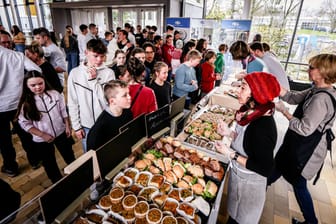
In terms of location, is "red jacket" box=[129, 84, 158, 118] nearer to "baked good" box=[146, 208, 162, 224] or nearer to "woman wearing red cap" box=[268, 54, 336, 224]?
"baked good" box=[146, 208, 162, 224]

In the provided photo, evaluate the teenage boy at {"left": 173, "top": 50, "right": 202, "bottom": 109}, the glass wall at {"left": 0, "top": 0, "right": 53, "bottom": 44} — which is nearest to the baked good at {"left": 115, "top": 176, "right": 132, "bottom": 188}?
the teenage boy at {"left": 173, "top": 50, "right": 202, "bottom": 109}

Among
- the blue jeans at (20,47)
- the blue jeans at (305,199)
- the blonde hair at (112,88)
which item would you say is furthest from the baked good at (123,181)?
the blue jeans at (20,47)

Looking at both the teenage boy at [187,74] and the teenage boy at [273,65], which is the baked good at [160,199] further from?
the teenage boy at [273,65]

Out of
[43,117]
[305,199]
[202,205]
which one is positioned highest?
[43,117]

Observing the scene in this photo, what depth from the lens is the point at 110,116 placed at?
1.62 m

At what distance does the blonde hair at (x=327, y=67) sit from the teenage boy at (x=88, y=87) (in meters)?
1.88

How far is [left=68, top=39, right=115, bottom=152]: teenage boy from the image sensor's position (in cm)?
196

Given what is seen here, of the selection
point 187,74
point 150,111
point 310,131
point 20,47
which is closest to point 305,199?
point 310,131

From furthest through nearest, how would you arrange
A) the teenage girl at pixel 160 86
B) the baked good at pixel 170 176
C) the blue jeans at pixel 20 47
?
1. the blue jeans at pixel 20 47
2. the teenage girl at pixel 160 86
3. the baked good at pixel 170 176

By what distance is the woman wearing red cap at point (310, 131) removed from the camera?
1.53 metres

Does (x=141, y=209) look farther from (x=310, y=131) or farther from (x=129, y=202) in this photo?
(x=310, y=131)

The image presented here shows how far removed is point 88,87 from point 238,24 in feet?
19.3

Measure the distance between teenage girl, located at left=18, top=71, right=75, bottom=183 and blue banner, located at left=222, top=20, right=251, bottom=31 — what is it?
6.05 m

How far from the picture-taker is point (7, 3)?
13.1m
